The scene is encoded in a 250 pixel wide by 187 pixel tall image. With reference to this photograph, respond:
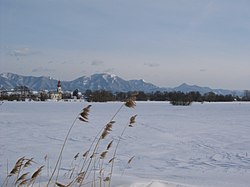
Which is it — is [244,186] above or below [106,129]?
below

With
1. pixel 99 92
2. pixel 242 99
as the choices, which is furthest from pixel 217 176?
pixel 242 99

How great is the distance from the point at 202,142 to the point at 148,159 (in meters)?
3.81

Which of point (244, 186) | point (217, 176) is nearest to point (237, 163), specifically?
point (217, 176)

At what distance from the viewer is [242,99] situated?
123 meters

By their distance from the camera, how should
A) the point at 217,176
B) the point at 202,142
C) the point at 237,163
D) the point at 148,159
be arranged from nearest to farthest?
1. the point at 217,176
2. the point at 237,163
3. the point at 148,159
4. the point at 202,142

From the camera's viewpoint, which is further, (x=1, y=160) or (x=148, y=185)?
(x=1, y=160)

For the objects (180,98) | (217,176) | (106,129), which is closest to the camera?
(106,129)

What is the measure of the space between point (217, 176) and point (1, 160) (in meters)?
4.62

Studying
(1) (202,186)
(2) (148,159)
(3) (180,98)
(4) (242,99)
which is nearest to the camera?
(1) (202,186)

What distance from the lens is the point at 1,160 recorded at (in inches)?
299

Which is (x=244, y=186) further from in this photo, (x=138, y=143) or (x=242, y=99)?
(x=242, y=99)

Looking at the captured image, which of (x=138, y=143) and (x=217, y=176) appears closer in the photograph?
(x=217, y=176)

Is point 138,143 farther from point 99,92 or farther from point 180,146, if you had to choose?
point 99,92

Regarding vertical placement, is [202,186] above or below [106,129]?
below
